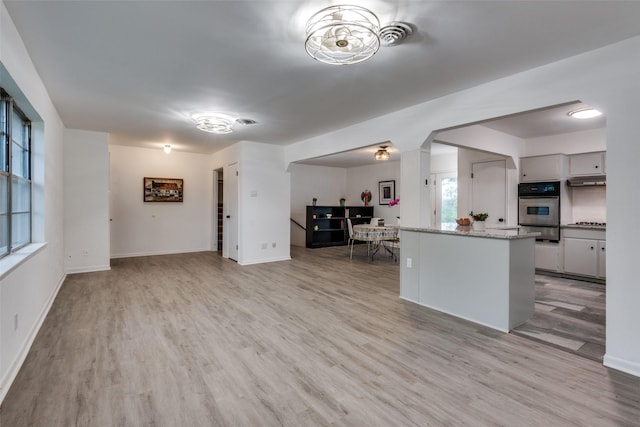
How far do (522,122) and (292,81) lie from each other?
3.47 m

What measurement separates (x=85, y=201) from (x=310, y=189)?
577 cm

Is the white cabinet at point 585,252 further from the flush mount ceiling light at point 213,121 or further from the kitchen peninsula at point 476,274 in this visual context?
the flush mount ceiling light at point 213,121

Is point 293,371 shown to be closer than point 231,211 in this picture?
Yes

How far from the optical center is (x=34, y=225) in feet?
10.7

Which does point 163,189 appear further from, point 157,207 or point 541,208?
point 541,208

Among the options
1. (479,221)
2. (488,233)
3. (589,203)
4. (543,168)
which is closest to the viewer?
(488,233)

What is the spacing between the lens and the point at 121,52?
2.56 m

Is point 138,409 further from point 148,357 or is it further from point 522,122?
point 522,122

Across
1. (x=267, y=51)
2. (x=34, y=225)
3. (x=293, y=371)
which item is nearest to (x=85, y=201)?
(x=34, y=225)

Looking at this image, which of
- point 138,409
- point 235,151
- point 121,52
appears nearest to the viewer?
point 138,409

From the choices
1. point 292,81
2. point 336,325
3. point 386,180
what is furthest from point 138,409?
point 386,180

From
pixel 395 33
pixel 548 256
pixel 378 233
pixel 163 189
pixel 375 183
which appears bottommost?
pixel 548 256

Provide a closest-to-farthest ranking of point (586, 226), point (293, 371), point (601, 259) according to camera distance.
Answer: point (293, 371) < point (601, 259) < point (586, 226)

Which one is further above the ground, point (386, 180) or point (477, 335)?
point (386, 180)
